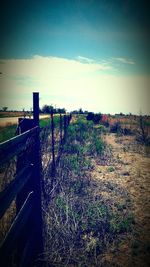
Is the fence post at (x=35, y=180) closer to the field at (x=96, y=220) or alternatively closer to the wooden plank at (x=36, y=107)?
the wooden plank at (x=36, y=107)

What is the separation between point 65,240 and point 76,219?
0.56 meters

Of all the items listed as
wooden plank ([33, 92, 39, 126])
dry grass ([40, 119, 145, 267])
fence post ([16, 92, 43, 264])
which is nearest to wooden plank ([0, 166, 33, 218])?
fence post ([16, 92, 43, 264])

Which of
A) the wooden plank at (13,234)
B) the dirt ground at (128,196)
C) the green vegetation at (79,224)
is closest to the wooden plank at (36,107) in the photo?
the wooden plank at (13,234)

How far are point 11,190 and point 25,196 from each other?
0.82m

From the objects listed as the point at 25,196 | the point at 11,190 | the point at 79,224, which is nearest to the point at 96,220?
the point at 79,224

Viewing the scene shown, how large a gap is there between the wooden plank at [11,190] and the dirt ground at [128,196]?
1.81 meters

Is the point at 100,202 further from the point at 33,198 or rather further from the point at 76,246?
the point at 33,198

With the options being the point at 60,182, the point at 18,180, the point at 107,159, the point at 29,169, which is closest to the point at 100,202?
the point at 60,182

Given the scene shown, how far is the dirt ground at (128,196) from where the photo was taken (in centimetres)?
344

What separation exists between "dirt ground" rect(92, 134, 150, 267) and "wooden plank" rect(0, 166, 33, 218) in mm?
1813

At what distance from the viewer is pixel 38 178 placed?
3055 millimetres

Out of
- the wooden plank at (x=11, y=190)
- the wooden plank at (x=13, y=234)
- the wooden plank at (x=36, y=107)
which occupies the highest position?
the wooden plank at (x=36, y=107)

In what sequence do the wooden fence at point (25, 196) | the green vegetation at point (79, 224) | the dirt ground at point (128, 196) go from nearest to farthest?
1. the wooden fence at point (25, 196)
2. the green vegetation at point (79, 224)
3. the dirt ground at point (128, 196)

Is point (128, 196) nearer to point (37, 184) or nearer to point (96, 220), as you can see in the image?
point (96, 220)
